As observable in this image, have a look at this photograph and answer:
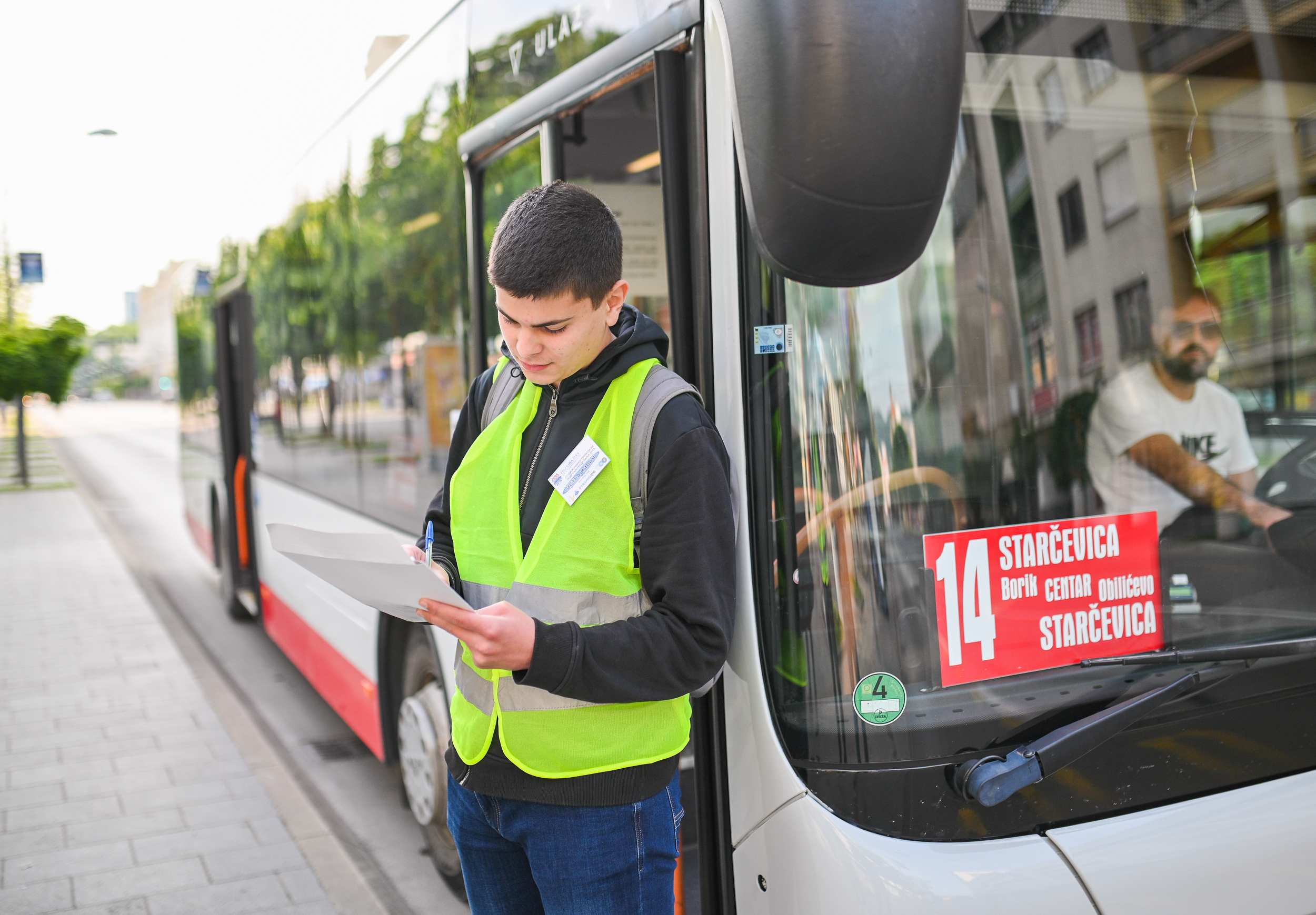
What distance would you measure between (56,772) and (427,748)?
8.25 feet

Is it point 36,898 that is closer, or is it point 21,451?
point 36,898

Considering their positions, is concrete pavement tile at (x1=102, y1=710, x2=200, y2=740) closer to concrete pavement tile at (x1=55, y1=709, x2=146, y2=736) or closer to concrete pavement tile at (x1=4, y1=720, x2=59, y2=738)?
concrete pavement tile at (x1=55, y1=709, x2=146, y2=736)

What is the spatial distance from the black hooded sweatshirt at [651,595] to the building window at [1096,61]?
3.17 feet

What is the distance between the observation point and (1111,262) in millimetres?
1999

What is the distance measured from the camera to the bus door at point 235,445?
695 cm

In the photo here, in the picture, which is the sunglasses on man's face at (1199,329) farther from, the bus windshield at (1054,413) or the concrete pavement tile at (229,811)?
the concrete pavement tile at (229,811)

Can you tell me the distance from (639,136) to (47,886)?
11.5ft

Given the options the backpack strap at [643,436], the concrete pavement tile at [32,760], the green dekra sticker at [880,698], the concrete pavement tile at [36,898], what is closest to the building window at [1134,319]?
the green dekra sticker at [880,698]

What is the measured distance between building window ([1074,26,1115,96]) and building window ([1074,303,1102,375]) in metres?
0.41

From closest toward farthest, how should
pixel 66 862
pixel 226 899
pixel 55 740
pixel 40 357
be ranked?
1. pixel 226 899
2. pixel 66 862
3. pixel 55 740
4. pixel 40 357

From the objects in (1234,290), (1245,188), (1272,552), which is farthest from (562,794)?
(1245,188)

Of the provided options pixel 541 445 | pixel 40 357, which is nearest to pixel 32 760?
pixel 541 445

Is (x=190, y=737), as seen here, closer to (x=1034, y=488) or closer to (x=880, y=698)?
(x=880, y=698)

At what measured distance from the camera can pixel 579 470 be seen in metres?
1.72
